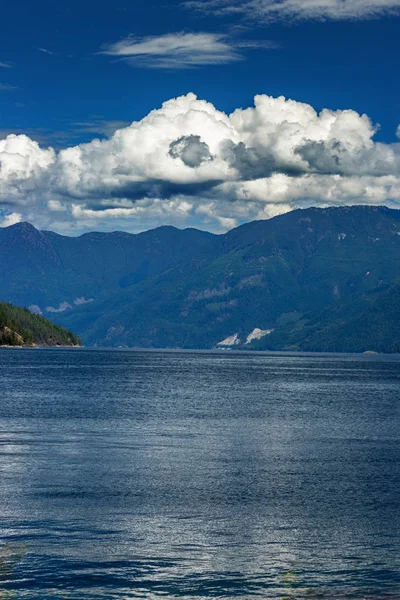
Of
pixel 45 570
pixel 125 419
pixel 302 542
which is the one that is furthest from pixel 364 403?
pixel 45 570

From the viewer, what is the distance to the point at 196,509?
54.1 meters

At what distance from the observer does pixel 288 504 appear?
5666cm

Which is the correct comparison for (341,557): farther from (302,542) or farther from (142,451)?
(142,451)

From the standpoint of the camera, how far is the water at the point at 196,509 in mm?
37969

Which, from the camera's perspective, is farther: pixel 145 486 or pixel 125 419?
pixel 125 419

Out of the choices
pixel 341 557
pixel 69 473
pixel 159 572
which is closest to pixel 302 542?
pixel 341 557

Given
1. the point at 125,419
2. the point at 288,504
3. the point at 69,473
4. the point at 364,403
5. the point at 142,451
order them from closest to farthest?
the point at 288,504 < the point at 69,473 < the point at 142,451 < the point at 125,419 < the point at 364,403

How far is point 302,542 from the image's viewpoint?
45.9 m

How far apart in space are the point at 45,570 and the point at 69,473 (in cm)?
2836

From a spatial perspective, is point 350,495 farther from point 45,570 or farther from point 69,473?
point 45,570

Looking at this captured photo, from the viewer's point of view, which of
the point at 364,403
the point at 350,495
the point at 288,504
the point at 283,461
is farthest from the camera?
the point at 364,403

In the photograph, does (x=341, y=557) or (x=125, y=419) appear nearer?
(x=341, y=557)

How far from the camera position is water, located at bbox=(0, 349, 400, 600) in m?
38.0

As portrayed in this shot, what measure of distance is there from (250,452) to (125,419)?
37.3 meters
